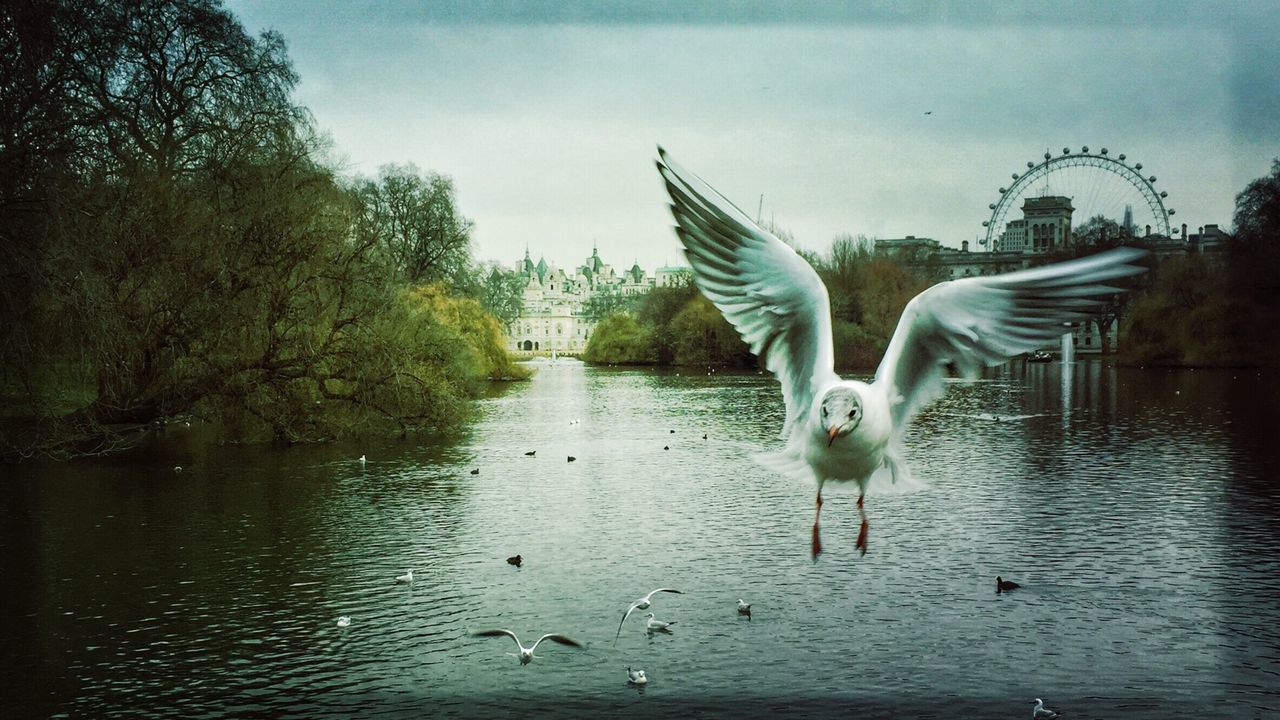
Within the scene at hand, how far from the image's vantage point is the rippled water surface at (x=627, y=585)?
11.1 metres

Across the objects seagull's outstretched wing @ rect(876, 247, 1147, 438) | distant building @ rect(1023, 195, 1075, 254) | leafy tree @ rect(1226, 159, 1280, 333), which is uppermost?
distant building @ rect(1023, 195, 1075, 254)

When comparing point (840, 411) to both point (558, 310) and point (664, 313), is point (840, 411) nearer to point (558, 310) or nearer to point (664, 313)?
point (664, 313)

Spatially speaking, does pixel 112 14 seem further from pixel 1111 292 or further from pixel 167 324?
pixel 1111 292

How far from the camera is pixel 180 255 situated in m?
21.9

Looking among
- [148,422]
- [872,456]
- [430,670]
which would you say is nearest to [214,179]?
[148,422]

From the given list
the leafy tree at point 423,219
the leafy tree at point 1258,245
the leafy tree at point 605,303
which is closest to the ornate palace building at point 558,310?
the leafy tree at point 605,303

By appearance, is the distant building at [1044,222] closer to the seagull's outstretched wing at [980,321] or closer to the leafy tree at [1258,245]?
the leafy tree at [1258,245]

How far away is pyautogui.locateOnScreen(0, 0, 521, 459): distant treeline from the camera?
17.9 metres

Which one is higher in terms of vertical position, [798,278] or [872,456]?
[798,278]

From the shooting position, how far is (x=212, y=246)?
22609 mm

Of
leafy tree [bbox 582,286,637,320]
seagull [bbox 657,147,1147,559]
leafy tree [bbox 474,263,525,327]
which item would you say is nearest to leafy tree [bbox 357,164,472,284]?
leafy tree [bbox 474,263,525,327]

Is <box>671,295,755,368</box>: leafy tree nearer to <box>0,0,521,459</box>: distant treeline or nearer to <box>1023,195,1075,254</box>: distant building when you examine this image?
<box>1023,195,1075,254</box>: distant building

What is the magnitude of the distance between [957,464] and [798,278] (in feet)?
70.6

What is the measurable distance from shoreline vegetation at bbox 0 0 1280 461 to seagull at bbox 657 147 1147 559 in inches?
610
